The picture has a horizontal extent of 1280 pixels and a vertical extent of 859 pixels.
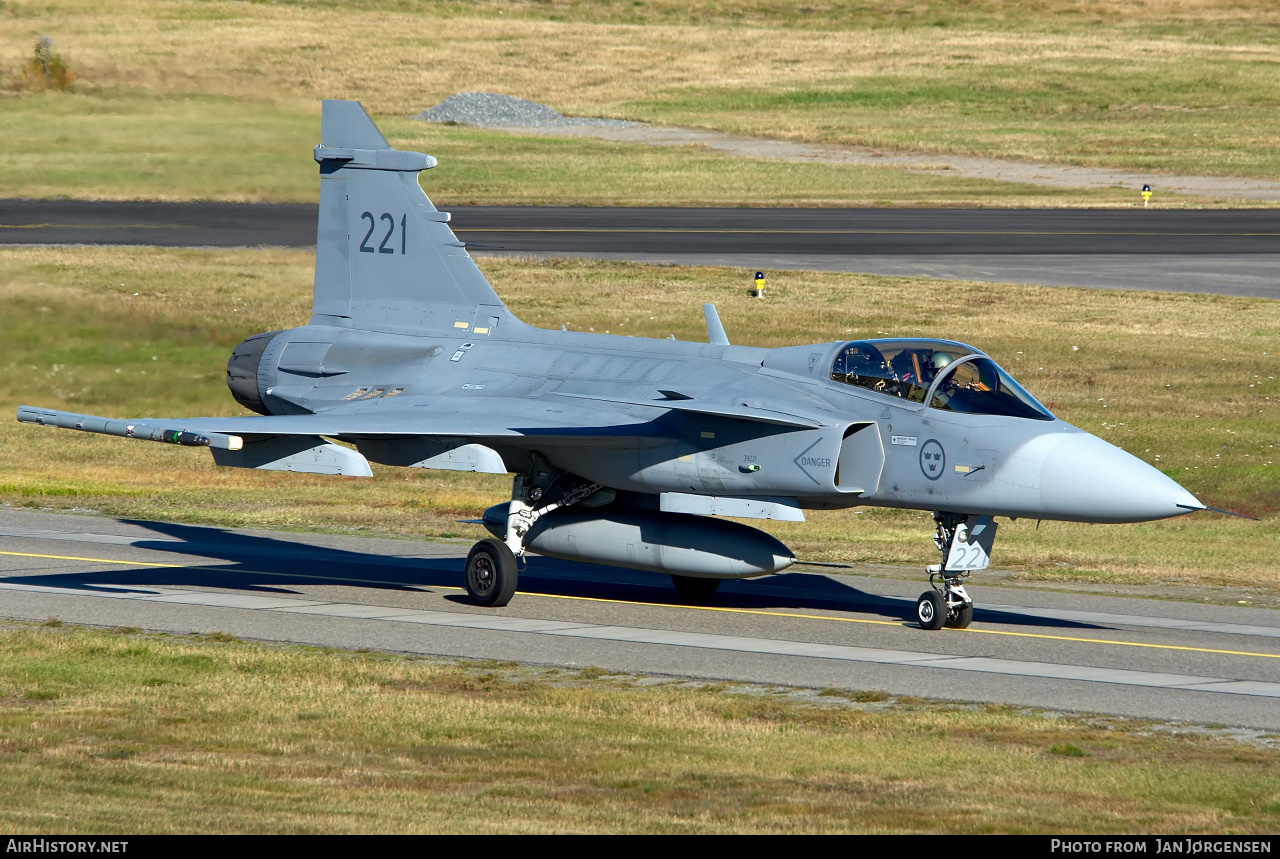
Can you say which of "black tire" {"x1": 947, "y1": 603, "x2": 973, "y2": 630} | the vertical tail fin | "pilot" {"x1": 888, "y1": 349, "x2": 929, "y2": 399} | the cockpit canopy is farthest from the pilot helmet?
the vertical tail fin

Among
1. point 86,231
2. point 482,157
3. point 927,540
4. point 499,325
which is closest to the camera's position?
point 499,325

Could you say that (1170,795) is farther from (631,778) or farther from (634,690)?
(634,690)

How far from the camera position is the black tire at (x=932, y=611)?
17.0 metres

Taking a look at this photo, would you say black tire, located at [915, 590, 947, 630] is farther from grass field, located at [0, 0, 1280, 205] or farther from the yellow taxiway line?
grass field, located at [0, 0, 1280, 205]

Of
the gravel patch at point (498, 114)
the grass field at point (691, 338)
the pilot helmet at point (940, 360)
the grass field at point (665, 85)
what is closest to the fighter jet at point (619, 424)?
the pilot helmet at point (940, 360)

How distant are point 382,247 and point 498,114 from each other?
59.2 metres

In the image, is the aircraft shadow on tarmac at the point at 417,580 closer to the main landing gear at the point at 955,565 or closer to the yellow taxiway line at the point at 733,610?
the yellow taxiway line at the point at 733,610

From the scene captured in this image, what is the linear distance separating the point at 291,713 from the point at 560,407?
6.63m

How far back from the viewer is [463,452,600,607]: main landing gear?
60.4 ft

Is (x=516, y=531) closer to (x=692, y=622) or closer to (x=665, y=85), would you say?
(x=692, y=622)

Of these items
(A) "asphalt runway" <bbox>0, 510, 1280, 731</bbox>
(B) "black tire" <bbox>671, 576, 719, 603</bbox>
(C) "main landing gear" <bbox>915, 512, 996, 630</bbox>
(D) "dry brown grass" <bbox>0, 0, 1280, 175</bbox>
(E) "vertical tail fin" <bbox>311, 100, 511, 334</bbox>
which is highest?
(D) "dry brown grass" <bbox>0, 0, 1280, 175</bbox>

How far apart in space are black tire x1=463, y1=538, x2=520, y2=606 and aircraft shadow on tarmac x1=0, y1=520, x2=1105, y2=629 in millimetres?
447

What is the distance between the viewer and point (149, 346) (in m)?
28.4

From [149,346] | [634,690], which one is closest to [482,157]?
[149,346]
